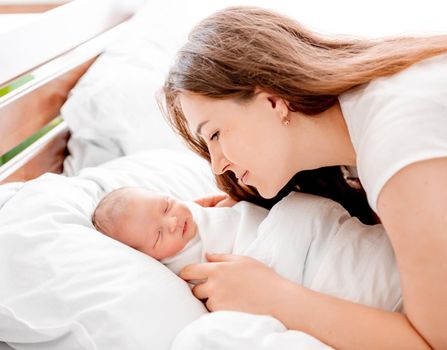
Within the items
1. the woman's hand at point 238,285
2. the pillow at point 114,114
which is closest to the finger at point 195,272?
the woman's hand at point 238,285

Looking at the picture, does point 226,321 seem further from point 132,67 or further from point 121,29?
point 121,29

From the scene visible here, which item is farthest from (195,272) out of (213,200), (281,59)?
(281,59)

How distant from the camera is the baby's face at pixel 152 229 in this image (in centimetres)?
138

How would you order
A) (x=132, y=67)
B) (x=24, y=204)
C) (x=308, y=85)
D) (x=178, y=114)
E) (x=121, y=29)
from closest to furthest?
(x=308, y=85)
(x=24, y=204)
(x=178, y=114)
(x=132, y=67)
(x=121, y=29)

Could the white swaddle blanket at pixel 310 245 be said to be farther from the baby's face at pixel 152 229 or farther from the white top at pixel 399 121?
the white top at pixel 399 121

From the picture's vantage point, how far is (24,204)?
136 cm

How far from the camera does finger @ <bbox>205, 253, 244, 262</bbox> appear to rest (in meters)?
1.27

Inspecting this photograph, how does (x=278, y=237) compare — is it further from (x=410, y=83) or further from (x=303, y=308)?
(x=410, y=83)

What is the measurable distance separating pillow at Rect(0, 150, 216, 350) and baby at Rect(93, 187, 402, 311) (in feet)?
0.32

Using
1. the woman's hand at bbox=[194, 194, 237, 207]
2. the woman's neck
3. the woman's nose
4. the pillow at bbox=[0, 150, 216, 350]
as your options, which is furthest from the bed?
the woman's neck

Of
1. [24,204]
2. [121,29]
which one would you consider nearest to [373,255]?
[24,204]

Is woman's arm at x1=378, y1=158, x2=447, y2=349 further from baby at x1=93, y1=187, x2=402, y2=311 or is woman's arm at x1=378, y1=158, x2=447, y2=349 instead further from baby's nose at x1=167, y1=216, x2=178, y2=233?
baby's nose at x1=167, y1=216, x2=178, y2=233

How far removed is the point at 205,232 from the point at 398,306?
1.52ft

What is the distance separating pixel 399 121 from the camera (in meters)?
1.02
